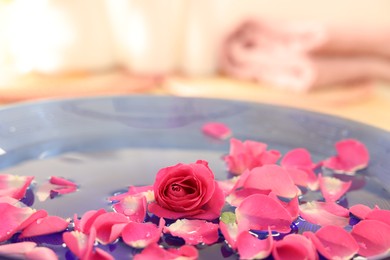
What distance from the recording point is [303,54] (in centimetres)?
94

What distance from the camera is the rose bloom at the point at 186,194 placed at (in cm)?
43

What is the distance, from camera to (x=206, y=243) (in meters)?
0.39

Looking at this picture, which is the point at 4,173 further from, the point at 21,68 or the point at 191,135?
the point at 21,68

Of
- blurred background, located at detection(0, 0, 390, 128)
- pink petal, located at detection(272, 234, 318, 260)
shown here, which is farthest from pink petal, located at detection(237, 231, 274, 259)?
blurred background, located at detection(0, 0, 390, 128)

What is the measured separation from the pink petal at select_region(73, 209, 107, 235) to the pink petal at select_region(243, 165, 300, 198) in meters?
0.13

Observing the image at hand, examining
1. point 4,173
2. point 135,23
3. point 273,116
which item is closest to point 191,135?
point 273,116

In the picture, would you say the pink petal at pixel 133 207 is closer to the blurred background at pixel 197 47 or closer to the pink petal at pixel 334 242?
the pink petal at pixel 334 242

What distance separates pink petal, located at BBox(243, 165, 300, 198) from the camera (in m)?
0.47

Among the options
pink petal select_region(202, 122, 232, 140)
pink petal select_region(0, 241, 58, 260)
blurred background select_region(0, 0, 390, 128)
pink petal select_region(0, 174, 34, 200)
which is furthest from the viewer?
blurred background select_region(0, 0, 390, 128)

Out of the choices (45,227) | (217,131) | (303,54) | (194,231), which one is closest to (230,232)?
(194,231)

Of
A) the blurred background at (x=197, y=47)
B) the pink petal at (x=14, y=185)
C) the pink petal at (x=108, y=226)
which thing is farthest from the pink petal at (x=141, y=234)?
the blurred background at (x=197, y=47)

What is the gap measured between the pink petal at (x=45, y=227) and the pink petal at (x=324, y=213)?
179mm

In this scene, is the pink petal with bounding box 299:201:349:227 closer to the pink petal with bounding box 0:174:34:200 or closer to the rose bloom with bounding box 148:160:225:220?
the rose bloom with bounding box 148:160:225:220

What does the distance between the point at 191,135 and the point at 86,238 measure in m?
0.27
